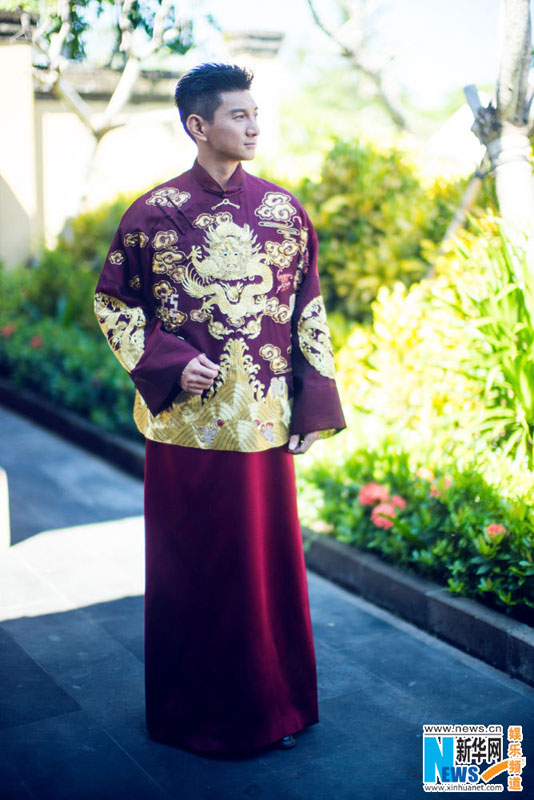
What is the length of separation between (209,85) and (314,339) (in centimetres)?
81

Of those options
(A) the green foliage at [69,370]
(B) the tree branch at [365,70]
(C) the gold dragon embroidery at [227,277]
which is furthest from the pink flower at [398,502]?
(B) the tree branch at [365,70]

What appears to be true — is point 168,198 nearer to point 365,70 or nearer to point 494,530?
point 494,530

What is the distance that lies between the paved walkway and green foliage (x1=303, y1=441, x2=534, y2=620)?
0.93 feet

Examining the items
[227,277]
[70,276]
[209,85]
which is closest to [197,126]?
[209,85]

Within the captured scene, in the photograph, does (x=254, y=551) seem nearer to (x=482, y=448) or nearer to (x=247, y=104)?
(x=247, y=104)

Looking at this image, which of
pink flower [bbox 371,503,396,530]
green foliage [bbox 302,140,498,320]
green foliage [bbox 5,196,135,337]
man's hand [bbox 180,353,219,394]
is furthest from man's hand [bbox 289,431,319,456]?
green foliage [bbox 5,196,135,337]

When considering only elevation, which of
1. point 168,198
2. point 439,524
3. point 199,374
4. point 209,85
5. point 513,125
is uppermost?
point 513,125

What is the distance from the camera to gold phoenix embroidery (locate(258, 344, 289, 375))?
2588 millimetres

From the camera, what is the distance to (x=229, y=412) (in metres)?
2.55

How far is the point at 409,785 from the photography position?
99.2 inches

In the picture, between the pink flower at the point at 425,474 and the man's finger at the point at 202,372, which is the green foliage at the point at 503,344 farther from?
the man's finger at the point at 202,372

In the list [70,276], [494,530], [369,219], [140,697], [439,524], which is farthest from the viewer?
[70,276]

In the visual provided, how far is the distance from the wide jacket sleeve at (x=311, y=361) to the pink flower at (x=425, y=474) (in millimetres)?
1407

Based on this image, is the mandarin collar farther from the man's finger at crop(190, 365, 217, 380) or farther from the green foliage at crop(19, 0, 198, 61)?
the green foliage at crop(19, 0, 198, 61)
